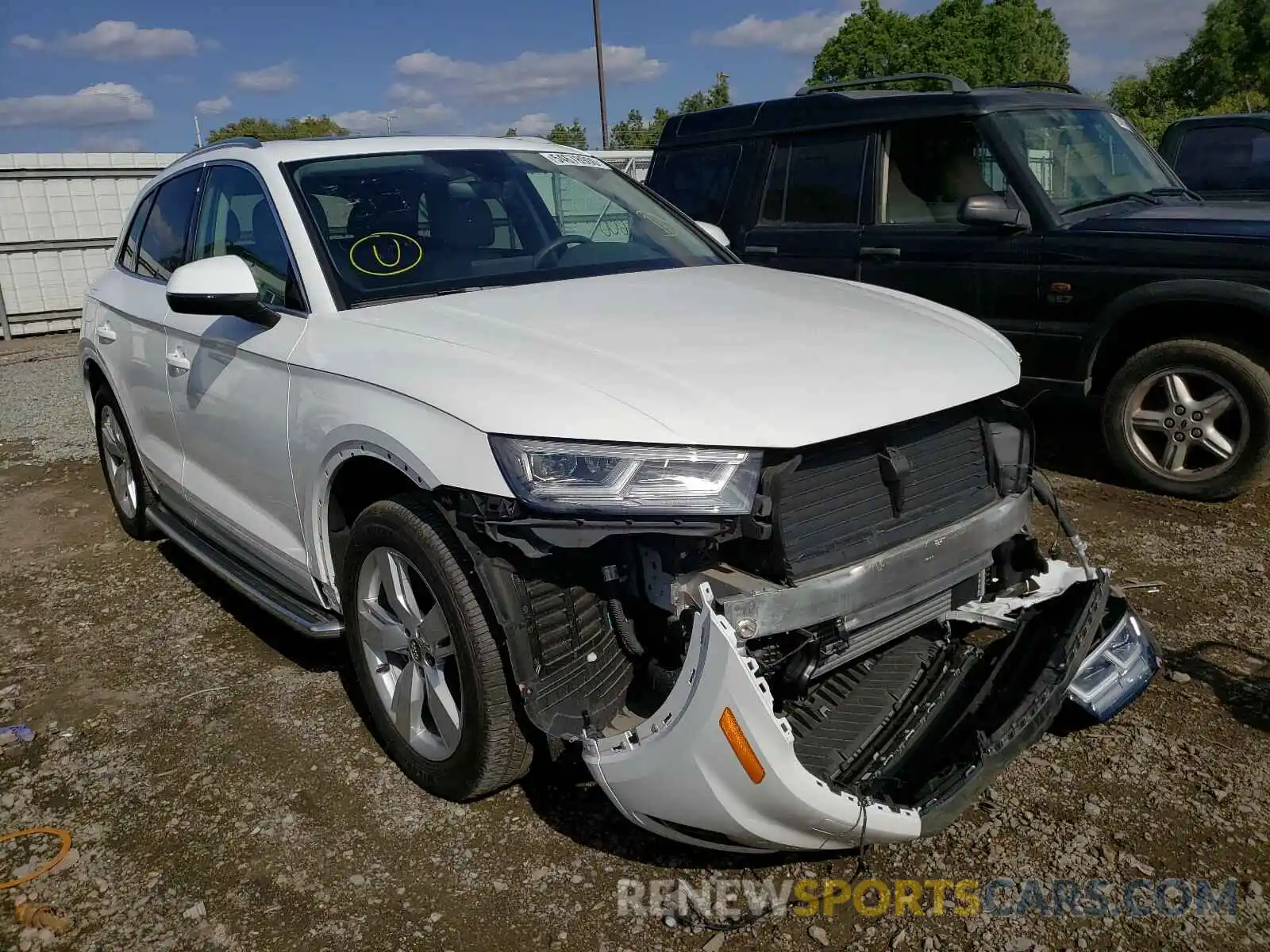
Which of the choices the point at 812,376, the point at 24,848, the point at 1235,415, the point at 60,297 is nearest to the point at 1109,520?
the point at 1235,415

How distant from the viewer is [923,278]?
5918 millimetres

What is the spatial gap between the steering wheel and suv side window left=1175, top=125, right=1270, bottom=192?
6.66 m

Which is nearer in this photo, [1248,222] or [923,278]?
[1248,222]

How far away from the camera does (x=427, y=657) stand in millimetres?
2920

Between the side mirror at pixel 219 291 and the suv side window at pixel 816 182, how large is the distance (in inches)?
156

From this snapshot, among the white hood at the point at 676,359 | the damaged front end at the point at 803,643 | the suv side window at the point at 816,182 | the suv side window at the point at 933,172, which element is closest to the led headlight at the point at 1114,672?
the damaged front end at the point at 803,643

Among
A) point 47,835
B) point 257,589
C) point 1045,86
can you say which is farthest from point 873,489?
point 1045,86

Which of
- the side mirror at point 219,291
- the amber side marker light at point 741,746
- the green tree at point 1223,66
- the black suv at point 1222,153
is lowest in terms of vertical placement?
the amber side marker light at point 741,746

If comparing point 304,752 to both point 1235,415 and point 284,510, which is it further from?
point 1235,415

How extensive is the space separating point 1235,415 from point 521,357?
4.14 metres

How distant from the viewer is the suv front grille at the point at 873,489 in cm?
247

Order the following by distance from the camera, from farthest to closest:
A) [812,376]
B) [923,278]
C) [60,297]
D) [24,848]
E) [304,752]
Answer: [60,297]
[923,278]
[304,752]
[24,848]
[812,376]

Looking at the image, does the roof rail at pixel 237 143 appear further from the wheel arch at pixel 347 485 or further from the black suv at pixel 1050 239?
the black suv at pixel 1050 239

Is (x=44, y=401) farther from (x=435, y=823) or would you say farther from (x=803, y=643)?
(x=803, y=643)
